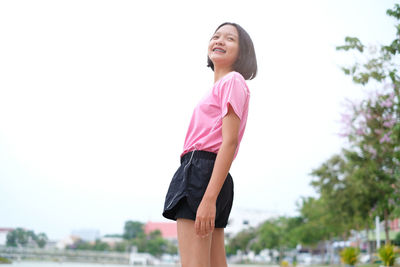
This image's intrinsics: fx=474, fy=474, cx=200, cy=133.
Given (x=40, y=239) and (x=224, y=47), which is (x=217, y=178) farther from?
(x=40, y=239)

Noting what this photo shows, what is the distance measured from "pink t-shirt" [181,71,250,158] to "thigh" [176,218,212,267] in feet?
1.02

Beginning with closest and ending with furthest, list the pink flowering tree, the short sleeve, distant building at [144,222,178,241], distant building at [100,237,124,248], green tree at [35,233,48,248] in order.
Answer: the short sleeve, the pink flowering tree, green tree at [35,233,48,248], distant building at [100,237,124,248], distant building at [144,222,178,241]

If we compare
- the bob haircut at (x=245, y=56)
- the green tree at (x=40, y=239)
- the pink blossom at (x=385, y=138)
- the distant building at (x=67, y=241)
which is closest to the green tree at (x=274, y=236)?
the green tree at (x=40, y=239)

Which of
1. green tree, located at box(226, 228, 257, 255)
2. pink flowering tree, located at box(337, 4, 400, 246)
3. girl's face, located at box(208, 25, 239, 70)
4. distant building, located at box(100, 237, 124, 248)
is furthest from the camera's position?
distant building, located at box(100, 237, 124, 248)

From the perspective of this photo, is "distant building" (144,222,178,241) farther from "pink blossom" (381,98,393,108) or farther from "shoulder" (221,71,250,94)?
"shoulder" (221,71,250,94)

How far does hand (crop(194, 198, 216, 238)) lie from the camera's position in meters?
1.68

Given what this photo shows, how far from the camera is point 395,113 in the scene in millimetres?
10922

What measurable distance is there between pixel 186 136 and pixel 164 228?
3067 inches

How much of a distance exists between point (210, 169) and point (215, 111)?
0.25 meters

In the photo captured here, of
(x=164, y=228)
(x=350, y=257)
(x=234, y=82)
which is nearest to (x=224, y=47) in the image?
(x=234, y=82)

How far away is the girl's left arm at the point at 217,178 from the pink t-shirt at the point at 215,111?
69 mm

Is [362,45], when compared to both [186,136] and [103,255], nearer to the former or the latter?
[186,136]

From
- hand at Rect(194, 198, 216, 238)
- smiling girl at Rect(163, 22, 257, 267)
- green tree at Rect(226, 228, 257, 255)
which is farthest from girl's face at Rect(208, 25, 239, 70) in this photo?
green tree at Rect(226, 228, 257, 255)

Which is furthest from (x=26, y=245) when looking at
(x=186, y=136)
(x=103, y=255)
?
(x=186, y=136)
